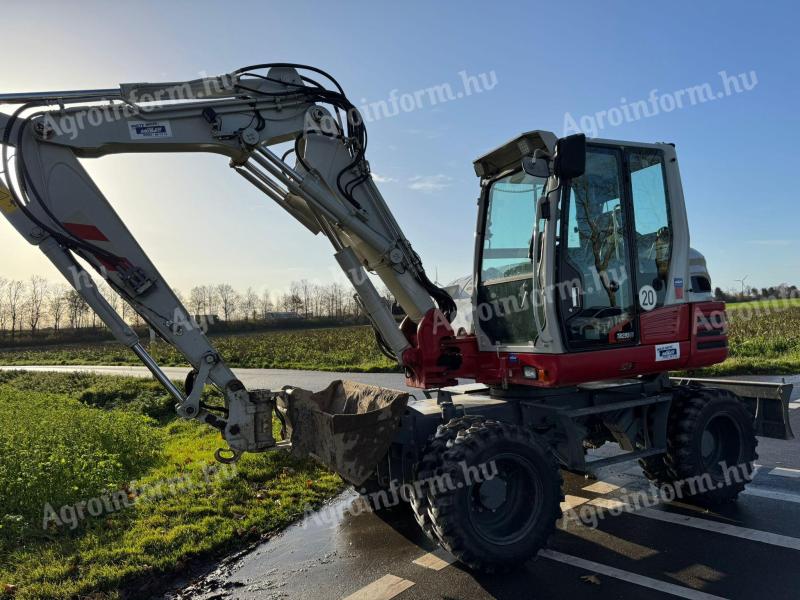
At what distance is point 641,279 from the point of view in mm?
5555

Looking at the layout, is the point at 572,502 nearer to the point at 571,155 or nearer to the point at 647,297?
the point at 647,297

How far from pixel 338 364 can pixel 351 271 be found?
16.7 metres

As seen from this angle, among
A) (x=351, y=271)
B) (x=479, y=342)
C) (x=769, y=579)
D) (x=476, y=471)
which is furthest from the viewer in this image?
(x=479, y=342)

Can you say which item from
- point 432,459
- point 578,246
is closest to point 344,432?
point 432,459

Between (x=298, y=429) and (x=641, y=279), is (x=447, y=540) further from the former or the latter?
(x=641, y=279)

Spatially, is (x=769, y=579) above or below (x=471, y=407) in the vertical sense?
below

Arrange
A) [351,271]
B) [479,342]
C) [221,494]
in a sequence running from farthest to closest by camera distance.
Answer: [221,494]
[479,342]
[351,271]

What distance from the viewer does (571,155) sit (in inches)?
190

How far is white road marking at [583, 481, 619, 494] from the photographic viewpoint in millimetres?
6070

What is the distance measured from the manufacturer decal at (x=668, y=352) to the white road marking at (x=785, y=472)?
2.00 metres

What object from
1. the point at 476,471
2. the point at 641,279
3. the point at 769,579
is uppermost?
the point at 641,279

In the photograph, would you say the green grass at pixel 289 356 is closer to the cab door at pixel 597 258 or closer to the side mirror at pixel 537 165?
the cab door at pixel 597 258

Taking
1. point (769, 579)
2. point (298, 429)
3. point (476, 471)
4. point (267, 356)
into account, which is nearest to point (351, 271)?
point (298, 429)

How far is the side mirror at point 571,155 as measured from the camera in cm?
483
